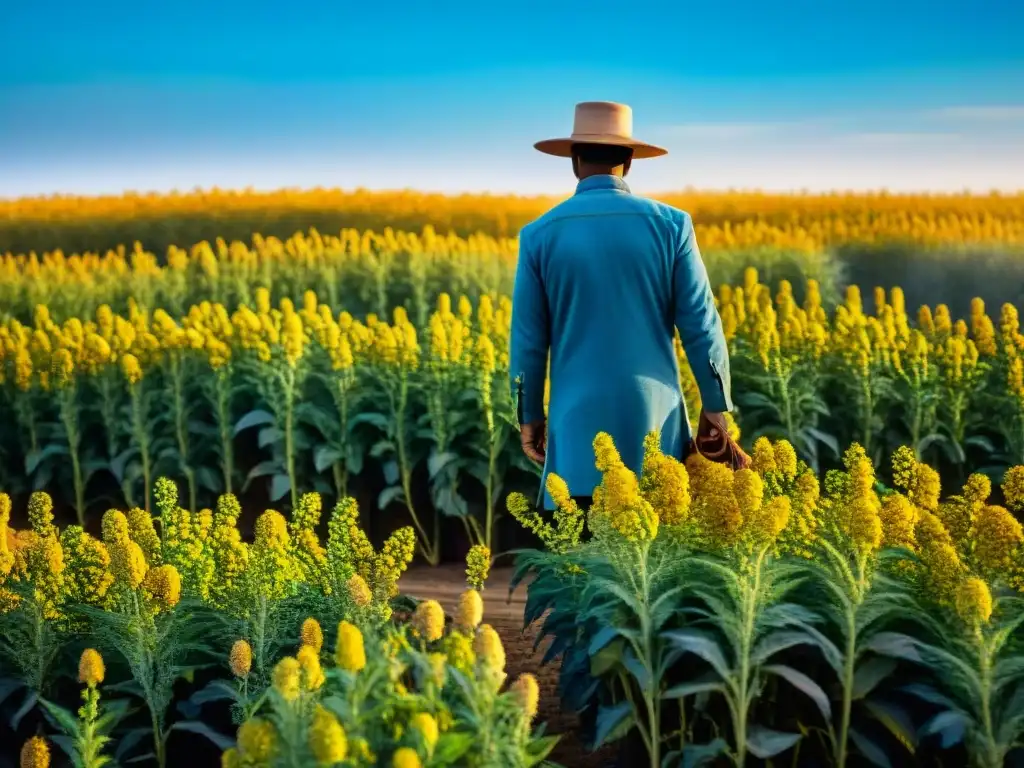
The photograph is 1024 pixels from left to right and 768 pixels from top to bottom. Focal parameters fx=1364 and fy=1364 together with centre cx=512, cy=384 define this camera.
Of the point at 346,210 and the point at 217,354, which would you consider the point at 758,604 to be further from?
the point at 346,210

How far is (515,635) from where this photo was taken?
552cm

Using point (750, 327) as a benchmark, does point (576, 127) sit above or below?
above

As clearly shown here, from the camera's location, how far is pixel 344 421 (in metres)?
7.18

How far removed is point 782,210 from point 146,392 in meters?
15.2

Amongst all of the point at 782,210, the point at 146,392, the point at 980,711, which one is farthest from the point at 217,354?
the point at 782,210

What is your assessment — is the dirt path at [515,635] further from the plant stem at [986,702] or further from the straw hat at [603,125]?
the straw hat at [603,125]

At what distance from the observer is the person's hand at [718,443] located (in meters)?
4.38

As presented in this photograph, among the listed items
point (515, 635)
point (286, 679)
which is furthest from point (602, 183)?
point (286, 679)

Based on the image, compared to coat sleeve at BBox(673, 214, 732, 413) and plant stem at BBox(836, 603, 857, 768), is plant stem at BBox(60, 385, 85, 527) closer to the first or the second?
coat sleeve at BBox(673, 214, 732, 413)

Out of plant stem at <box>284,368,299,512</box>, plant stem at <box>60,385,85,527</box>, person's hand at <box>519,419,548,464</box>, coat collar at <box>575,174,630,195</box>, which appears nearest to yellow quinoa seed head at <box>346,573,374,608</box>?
person's hand at <box>519,419,548,464</box>

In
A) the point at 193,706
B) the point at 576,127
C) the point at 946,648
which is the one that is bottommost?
the point at 193,706

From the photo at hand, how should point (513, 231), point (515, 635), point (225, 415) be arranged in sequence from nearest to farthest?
1. point (515, 635)
2. point (225, 415)
3. point (513, 231)

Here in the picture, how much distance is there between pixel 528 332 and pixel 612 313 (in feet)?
0.97

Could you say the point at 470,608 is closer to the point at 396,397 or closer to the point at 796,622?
the point at 796,622
